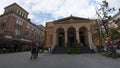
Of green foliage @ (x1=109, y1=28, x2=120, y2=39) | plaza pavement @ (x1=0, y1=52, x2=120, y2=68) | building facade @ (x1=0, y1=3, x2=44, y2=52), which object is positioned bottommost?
plaza pavement @ (x1=0, y1=52, x2=120, y2=68)

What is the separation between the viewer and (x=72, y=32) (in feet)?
93.0

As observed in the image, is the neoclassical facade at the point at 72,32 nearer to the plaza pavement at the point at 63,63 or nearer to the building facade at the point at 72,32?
the building facade at the point at 72,32

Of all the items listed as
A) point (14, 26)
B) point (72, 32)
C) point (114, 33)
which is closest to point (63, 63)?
point (114, 33)

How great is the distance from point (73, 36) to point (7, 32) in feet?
58.8

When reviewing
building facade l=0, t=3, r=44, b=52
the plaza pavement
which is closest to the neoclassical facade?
building facade l=0, t=3, r=44, b=52

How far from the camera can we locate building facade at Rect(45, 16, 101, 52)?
24094 mm

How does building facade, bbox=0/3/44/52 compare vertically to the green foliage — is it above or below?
above

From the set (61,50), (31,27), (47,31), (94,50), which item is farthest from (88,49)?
(31,27)

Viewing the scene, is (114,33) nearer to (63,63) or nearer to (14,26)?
(63,63)

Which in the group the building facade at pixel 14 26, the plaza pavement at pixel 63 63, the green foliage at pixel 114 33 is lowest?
the plaza pavement at pixel 63 63

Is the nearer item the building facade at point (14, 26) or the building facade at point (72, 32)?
the building facade at point (72, 32)

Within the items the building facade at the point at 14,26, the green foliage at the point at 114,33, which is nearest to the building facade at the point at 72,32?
the green foliage at the point at 114,33

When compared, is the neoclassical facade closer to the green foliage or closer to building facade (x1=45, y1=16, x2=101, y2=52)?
building facade (x1=45, y1=16, x2=101, y2=52)

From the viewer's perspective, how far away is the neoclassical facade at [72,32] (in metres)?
24.2
